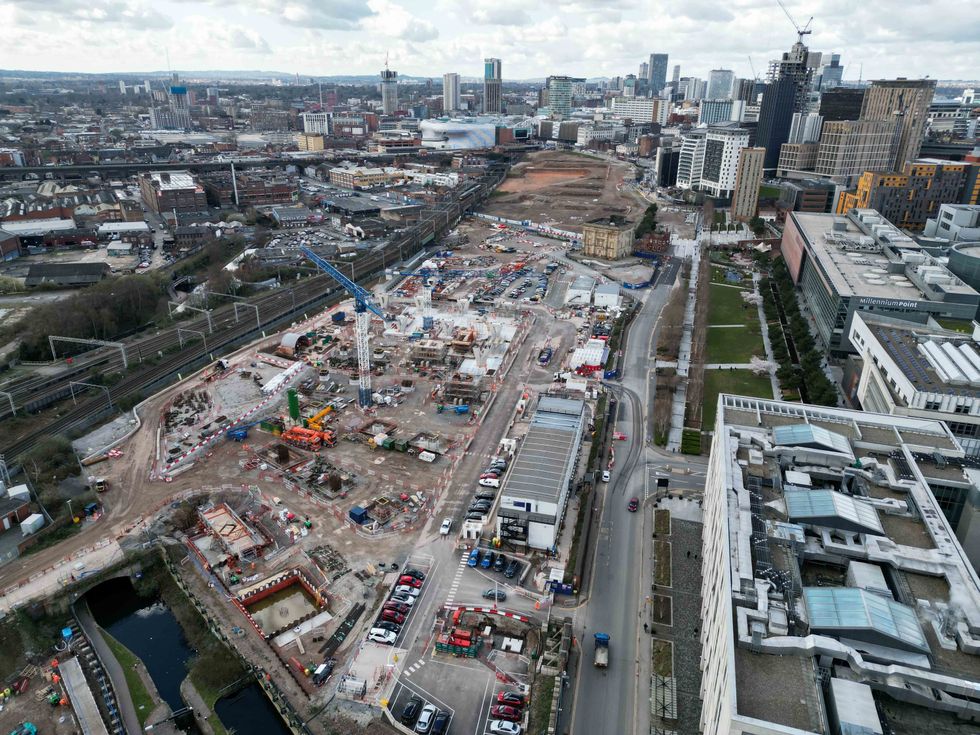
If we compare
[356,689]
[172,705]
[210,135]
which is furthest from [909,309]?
[210,135]

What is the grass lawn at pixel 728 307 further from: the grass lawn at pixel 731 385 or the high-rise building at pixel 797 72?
the high-rise building at pixel 797 72

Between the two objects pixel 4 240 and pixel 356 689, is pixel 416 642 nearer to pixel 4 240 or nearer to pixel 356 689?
pixel 356 689

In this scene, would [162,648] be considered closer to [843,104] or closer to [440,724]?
[440,724]

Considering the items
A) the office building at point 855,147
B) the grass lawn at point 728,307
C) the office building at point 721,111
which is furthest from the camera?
the office building at point 721,111

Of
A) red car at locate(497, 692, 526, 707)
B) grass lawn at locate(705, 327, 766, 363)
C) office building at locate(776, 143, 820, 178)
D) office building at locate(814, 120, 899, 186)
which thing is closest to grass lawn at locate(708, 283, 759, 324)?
grass lawn at locate(705, 327, 766, 363)

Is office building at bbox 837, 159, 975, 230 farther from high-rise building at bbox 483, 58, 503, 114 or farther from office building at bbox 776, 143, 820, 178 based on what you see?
high-rise building at bbox 483, 58, 503, 114

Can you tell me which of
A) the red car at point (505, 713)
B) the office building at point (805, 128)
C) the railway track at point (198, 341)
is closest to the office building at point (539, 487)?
the red car at point (505, 713)

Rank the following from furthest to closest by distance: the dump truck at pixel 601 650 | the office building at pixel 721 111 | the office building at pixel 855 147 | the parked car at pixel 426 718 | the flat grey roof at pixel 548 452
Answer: the office building at pixel 721 111 < the office building at pixel 855 147 < the flat grey roof at pixel 548 452 < the dump truck at pixel 601 650 < the parked car at pixel 426 718

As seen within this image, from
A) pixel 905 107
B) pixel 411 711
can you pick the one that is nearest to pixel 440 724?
pixel 411 711
